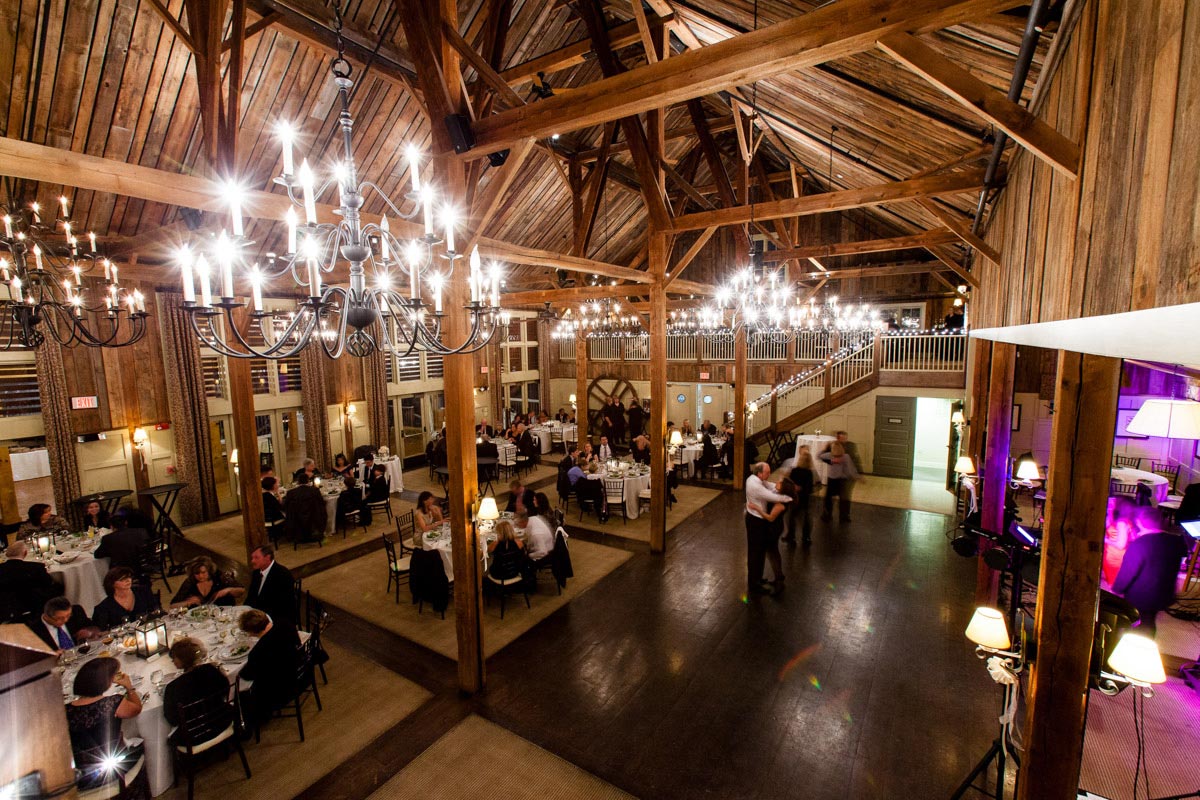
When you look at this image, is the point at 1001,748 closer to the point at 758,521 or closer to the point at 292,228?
the point at 758,521

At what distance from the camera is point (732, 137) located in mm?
13266

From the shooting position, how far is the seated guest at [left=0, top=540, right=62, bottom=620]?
16.9 ft

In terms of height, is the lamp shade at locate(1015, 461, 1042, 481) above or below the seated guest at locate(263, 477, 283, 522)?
above

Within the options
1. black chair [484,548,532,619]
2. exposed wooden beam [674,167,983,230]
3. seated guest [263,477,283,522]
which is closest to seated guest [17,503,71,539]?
seated guest [263,477,283,522]

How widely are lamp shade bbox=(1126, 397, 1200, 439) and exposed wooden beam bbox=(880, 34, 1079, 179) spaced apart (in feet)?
14.1

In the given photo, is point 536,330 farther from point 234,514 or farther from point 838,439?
point 838,439

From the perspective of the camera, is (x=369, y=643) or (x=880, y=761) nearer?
(x=880, y=761)

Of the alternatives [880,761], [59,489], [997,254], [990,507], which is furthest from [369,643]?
[997,254]

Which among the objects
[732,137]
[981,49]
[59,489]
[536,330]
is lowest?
[59,489]

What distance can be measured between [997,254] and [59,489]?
12.7 meters

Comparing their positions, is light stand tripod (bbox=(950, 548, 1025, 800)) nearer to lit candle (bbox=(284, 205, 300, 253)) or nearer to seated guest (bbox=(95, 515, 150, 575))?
lit candle (bbox=(284, 205, 300, 253))

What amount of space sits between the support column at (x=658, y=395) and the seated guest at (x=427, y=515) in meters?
3.05

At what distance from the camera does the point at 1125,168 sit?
63.4 inches

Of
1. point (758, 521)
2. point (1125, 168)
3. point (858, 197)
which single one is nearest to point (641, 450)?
point (758, 521)
